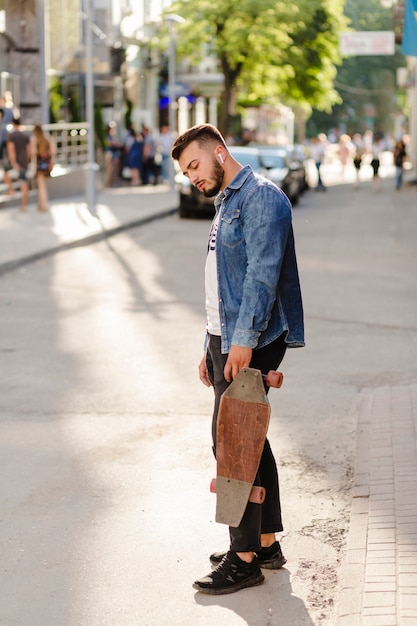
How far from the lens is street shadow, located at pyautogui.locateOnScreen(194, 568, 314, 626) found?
414 centimetres

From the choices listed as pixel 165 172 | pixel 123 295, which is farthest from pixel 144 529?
pixel 165 172

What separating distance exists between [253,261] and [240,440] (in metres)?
0.66

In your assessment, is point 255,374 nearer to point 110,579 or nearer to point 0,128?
point 110,579

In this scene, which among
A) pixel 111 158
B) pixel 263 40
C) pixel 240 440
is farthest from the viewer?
pixel 263 40

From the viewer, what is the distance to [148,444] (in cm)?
657

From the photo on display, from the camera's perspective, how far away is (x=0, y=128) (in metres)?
25.0

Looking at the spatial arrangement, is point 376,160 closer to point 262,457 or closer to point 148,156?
point 148,156

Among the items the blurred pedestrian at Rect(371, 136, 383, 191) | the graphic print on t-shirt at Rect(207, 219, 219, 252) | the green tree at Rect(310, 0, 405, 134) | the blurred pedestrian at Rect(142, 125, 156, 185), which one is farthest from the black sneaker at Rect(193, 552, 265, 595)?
the green tree at Rect(310, 0, 405, 134)

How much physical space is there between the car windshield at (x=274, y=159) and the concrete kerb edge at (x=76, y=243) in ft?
17.6

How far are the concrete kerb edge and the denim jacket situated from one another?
10670 mm

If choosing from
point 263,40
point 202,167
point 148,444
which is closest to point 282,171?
point 263,40

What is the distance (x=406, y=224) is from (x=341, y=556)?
19615 mm

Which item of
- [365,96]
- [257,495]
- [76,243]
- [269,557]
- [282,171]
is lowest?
[365,96]

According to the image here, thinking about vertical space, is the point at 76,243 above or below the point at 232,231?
below
